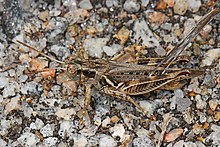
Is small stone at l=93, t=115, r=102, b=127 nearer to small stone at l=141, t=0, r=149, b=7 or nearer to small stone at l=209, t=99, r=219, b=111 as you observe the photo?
small stone at l=209, t=99, r=219, b=111

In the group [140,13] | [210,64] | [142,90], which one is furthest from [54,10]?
[210,64]

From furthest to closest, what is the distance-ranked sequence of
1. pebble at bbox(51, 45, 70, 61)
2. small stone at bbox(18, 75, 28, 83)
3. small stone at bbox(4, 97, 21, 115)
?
pebble at bbox(51, 45, 70, 61) < small stone at bbox(18, 75, 28, 83) < small stone at bbox(4, 97, 21, 115)

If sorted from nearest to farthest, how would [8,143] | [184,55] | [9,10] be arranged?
[8,143] → [184,55] → [9,10]

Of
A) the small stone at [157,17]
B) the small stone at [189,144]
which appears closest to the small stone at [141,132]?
the small stone at [189,144]

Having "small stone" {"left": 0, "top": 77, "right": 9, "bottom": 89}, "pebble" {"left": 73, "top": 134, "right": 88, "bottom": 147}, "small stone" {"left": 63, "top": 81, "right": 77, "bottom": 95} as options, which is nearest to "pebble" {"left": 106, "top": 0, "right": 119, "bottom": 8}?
"small stone" {"left": 63, "top": 81, "right": 77, "bottom": 95}

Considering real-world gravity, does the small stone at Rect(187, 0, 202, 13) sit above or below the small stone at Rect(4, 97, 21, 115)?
above

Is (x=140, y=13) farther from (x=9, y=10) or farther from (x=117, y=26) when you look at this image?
(x=9, y=10)

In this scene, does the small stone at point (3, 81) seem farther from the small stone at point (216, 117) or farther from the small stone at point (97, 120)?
the small stone at point (216, 117)

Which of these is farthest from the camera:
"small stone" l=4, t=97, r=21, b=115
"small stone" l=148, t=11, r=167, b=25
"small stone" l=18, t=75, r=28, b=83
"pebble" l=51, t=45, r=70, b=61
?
"small stone" l=148, t=11, r=167, b=25
